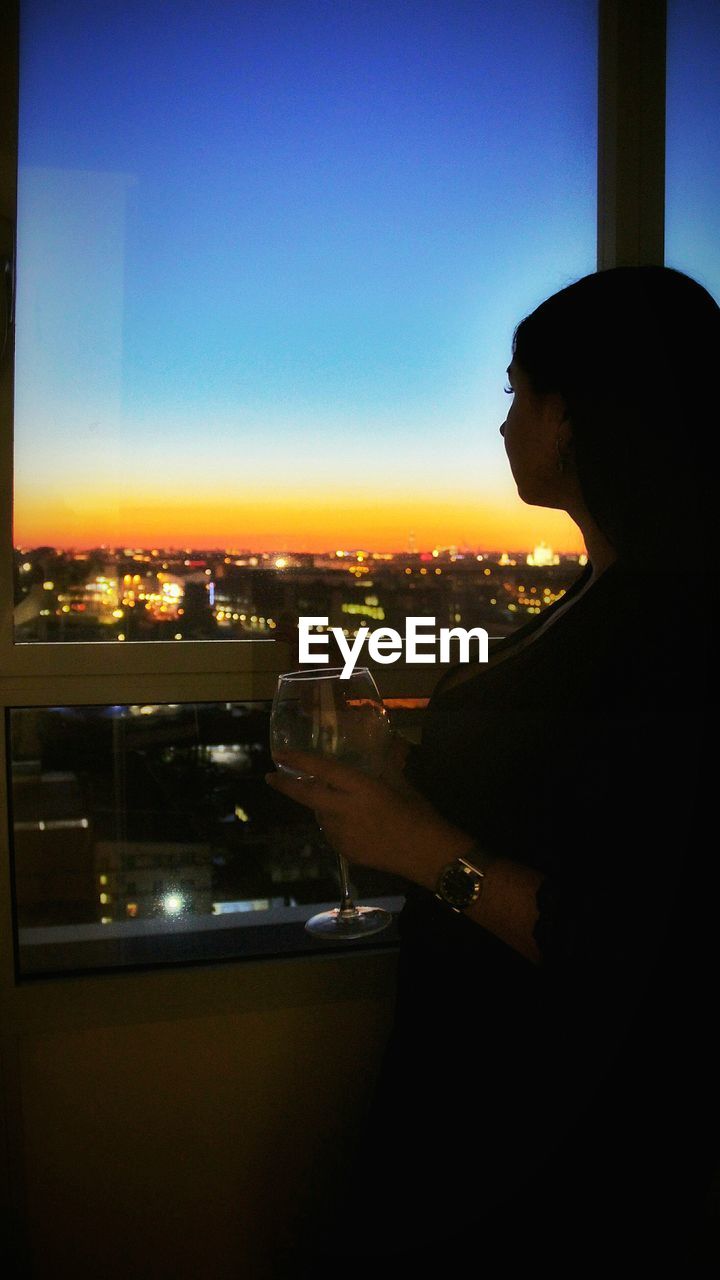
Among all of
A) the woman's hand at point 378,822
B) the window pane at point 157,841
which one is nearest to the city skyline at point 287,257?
the window pane at point 157,841

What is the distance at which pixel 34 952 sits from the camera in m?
1.44

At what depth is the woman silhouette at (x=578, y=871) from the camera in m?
0.75

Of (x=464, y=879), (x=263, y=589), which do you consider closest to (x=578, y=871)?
(x=464, y=879)

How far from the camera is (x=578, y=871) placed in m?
0.75

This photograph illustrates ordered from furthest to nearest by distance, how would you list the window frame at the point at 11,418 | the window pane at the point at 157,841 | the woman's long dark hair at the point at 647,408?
the window pane at the point at 157,841 < the window frame at the point at 11,418 < the woman's long dark hair at the point at 647,408

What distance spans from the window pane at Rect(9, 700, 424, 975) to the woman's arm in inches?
24.9

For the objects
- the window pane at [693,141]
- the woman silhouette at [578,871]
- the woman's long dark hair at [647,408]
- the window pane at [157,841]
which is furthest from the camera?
the window pane at [693,141]

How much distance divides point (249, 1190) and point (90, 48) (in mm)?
1923

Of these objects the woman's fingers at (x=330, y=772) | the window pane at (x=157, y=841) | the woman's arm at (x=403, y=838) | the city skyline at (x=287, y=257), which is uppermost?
the city skyline at (x=287, y=257)

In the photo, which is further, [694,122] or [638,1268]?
[694,122]

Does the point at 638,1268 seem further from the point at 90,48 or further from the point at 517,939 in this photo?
the point at 90,48

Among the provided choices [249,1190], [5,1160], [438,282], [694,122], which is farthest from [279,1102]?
[694,122]

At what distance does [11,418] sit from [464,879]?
1.02m

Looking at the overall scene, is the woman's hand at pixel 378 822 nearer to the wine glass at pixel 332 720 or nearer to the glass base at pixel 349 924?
the wine glass at pixel 332 720
